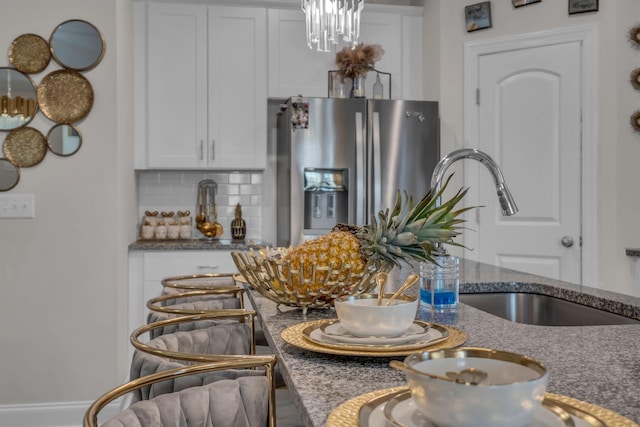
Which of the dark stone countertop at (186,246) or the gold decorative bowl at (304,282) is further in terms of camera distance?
the dark stone countertop at (186,246)

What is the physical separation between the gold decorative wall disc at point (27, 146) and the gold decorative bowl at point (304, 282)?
2.34 meters

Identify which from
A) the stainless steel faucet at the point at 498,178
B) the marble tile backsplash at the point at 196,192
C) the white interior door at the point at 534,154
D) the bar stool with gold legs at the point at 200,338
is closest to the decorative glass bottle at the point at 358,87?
the white interior door at the point at 534,154

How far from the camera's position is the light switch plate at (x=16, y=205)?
3.23 m

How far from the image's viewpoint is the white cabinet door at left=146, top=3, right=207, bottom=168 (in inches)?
156

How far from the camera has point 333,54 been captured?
13.8ft

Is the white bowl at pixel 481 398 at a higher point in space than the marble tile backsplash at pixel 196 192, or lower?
lower

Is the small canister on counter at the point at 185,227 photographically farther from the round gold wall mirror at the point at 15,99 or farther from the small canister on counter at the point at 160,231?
the round gold wall mirror at the point at 15,99

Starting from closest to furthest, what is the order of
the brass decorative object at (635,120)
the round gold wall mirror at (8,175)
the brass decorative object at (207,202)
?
1. the round gold wall mirror at (8,175)
2. the brass decorative object at (635,120)
3. the brass decorative object at (207,202)

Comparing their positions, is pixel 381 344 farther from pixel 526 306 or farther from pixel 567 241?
pixel 567 241

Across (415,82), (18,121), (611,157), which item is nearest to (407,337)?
(18,121)

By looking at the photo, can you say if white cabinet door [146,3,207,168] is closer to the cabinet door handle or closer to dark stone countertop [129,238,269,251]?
dark stone countertop [129,238,269,251]

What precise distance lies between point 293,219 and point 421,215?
262cm

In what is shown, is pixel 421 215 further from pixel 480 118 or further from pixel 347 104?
pixel 480 118

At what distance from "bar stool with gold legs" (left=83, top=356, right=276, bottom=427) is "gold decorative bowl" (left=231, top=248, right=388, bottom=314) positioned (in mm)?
282
